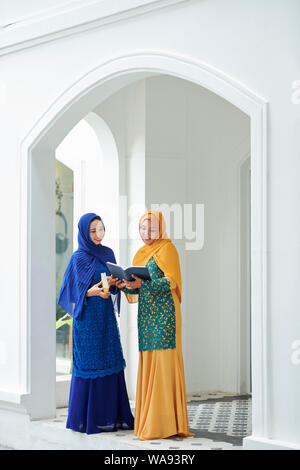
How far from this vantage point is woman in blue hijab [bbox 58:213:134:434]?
17.6 ft

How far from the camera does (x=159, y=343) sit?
16.9 feet

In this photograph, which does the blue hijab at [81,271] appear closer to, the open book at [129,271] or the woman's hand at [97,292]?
the woman's hand at [97,292]

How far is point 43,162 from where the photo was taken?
5918 millimetres

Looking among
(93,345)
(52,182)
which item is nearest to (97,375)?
(93,345)

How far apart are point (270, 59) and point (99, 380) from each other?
8.31 ft

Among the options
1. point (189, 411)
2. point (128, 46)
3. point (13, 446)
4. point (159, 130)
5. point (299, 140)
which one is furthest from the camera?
point (159, 130)

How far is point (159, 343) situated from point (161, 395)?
1.14 ft

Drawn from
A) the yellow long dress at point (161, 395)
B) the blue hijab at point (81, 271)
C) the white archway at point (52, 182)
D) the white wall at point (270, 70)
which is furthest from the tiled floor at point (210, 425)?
the blue hijab at point (81, 271)

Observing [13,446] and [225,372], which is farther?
[225,372]

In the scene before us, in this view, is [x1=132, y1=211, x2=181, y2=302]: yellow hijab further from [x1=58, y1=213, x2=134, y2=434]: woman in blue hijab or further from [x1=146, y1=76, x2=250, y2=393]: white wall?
[x1=146, y1=76, x2=250, y2=393]: white wall

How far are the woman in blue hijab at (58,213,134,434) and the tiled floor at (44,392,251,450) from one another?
0.19m
